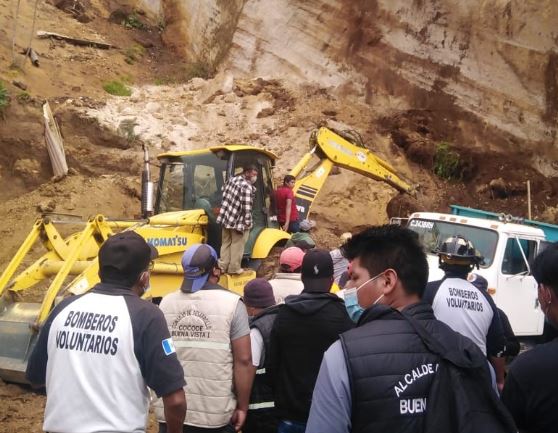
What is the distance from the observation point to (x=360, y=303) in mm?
2406

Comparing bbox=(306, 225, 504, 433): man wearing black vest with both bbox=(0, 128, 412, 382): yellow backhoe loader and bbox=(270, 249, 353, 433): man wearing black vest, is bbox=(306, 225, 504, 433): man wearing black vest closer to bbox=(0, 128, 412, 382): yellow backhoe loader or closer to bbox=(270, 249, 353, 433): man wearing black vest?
bbox=(270, 249, 353, 433): man wearing black vest

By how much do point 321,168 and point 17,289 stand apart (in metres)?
6.17

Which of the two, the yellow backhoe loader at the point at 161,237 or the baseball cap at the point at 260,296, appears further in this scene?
the yellow backhoe loader at the point at 161,237

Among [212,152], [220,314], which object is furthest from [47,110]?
[220,314]

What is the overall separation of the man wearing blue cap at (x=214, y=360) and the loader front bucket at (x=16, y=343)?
11.9 feet

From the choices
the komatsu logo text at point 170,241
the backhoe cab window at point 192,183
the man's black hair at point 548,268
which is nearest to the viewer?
the man's black hair at point 548,268

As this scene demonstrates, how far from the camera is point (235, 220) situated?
27.8ft

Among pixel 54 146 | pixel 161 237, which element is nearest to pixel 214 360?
pixel 161 237

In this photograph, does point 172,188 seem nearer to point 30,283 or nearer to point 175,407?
point 30,283

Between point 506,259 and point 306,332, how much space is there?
5.76m

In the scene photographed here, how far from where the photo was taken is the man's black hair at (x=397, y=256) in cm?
234

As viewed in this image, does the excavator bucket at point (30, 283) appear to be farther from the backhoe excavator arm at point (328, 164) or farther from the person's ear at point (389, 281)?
the person's ear at point (389, 281)

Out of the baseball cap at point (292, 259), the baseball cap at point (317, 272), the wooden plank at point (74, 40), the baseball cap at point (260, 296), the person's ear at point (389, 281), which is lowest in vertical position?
the baseball cap at point (260, 296)

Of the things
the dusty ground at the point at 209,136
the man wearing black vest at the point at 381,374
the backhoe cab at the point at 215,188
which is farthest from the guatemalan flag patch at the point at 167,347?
the dusty ground at the point at 209,136
